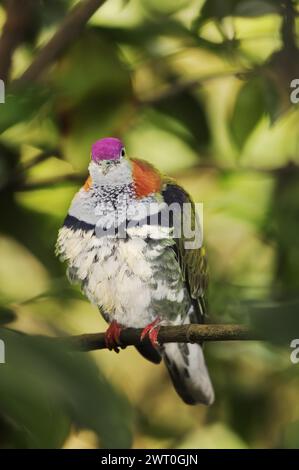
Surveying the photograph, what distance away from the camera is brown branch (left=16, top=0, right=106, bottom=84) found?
0.51 meters

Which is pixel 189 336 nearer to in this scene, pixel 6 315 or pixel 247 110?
pixel 6 315

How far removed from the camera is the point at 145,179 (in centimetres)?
64

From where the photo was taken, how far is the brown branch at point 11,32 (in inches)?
20.1

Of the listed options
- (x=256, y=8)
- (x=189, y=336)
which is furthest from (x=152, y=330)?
(x=256, y=8)

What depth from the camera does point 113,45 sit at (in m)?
0.61

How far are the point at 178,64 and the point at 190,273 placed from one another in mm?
240

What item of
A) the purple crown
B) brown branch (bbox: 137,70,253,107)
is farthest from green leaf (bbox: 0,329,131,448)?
brown branch (bbox: 137,70,253,107)

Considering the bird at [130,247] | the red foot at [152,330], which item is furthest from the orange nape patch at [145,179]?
the red foot at [152,330]

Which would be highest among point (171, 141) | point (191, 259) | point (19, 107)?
point (171, 141)

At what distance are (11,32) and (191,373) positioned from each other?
422 millimetres

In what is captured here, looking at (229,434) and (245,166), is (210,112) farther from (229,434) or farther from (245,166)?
(229,434)

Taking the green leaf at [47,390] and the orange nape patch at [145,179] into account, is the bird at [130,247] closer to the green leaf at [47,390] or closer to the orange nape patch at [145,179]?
the orange nape patch at [145,179]

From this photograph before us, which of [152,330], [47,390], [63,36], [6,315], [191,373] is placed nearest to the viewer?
[47,390]
